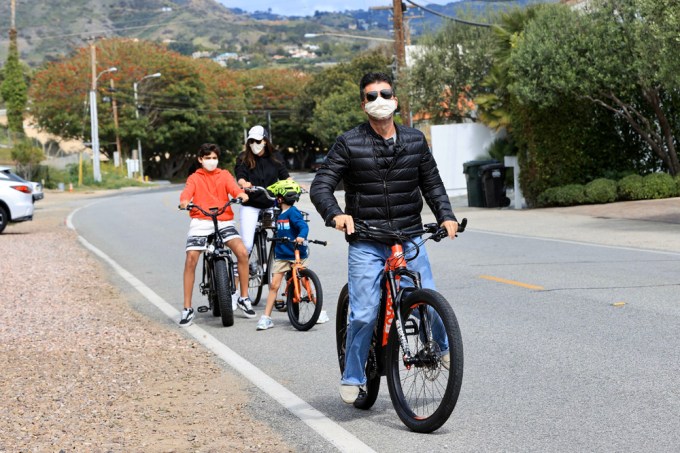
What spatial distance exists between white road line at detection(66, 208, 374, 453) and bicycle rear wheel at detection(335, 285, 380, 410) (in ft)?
0.93

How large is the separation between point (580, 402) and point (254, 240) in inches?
214

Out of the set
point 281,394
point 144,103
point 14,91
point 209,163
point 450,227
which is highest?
point 14,91

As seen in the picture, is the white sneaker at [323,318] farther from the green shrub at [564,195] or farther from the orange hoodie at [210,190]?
the green shrub at [564,195]

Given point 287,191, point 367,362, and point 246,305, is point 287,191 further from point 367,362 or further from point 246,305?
point 367,362

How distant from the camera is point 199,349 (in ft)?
31.3

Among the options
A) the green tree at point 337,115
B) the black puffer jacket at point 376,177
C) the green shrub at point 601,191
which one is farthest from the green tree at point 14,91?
the black puffer jacket at point 376,177

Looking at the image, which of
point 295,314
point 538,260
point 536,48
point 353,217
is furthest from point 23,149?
point 353,217

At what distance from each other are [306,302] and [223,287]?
818mm

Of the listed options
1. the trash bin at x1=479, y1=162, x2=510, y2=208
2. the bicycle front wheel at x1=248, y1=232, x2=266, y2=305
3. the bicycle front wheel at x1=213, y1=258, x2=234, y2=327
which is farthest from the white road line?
the trash bin at x1=479, y1=162, x2=510, y2=208

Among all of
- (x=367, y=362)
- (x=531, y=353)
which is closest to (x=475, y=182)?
(x=531, y=353)

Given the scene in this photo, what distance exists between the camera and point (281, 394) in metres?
7.50

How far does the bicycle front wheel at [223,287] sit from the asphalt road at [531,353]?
0.21 meters

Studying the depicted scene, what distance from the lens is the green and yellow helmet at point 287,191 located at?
34.1 ft

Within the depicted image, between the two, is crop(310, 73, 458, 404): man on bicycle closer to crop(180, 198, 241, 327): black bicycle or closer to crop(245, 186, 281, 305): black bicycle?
crop(180, 198, 241, 327): black bicycle
